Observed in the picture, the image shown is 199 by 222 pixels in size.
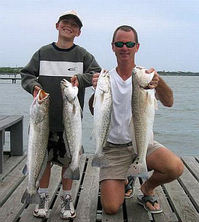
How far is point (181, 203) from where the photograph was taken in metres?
4.34

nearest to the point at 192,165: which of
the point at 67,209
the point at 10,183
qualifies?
the point at 67,209

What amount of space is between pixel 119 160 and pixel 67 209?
814 mm

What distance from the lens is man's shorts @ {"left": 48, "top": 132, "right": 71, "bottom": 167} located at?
3.87 meters

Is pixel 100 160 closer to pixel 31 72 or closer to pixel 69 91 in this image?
pixel 69 91

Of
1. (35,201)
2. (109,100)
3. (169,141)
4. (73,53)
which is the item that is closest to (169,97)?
(109,100)

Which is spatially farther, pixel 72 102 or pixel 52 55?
pixel 52 55

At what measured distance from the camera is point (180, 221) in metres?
3.86

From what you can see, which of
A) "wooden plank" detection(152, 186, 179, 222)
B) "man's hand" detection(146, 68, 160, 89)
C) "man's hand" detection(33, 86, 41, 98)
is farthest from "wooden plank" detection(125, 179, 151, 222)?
"man's hand" detection(33, 86, 41, 98)

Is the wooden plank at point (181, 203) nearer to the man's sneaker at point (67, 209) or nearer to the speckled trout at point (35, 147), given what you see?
the man's sneaker at point (67, 209)

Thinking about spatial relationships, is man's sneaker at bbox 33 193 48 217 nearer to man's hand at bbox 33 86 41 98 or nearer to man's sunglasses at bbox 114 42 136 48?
man's hand at bbox 33 86 41 98

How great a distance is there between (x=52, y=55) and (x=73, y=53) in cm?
22

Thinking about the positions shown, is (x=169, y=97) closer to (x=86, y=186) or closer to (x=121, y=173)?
(x=121, y=173)

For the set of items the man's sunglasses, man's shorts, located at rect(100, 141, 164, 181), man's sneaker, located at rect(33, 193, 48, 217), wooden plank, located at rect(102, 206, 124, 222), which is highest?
the man's sunglasses

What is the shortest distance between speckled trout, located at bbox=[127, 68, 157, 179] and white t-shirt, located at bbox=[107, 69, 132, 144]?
365 millimetres
